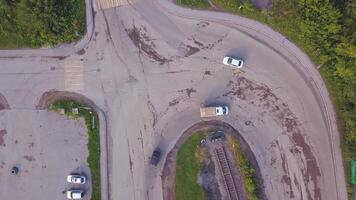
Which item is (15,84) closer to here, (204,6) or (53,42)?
(53,42)

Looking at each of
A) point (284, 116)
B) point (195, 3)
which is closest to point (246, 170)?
point (284, 116)

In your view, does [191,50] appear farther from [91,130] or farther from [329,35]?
[329,35]

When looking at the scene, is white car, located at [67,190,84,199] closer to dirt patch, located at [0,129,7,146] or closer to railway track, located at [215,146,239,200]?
dirt patch, located at [0,129,7,146]

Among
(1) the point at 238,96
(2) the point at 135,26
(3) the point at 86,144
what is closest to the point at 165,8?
(2) the point at 135,26

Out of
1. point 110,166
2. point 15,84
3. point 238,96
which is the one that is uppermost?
point 15,84

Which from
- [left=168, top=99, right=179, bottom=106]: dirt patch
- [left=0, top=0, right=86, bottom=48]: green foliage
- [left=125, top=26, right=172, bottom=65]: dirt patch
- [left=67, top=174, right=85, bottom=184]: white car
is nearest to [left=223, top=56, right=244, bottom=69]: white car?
[left=125, top=26, right=172, bottom=65]: dirt patch

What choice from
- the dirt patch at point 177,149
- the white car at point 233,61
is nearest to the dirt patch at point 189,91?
the dirt patch at point 177,149

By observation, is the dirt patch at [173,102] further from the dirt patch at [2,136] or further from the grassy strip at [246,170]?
the dirt patch at [2,136]
